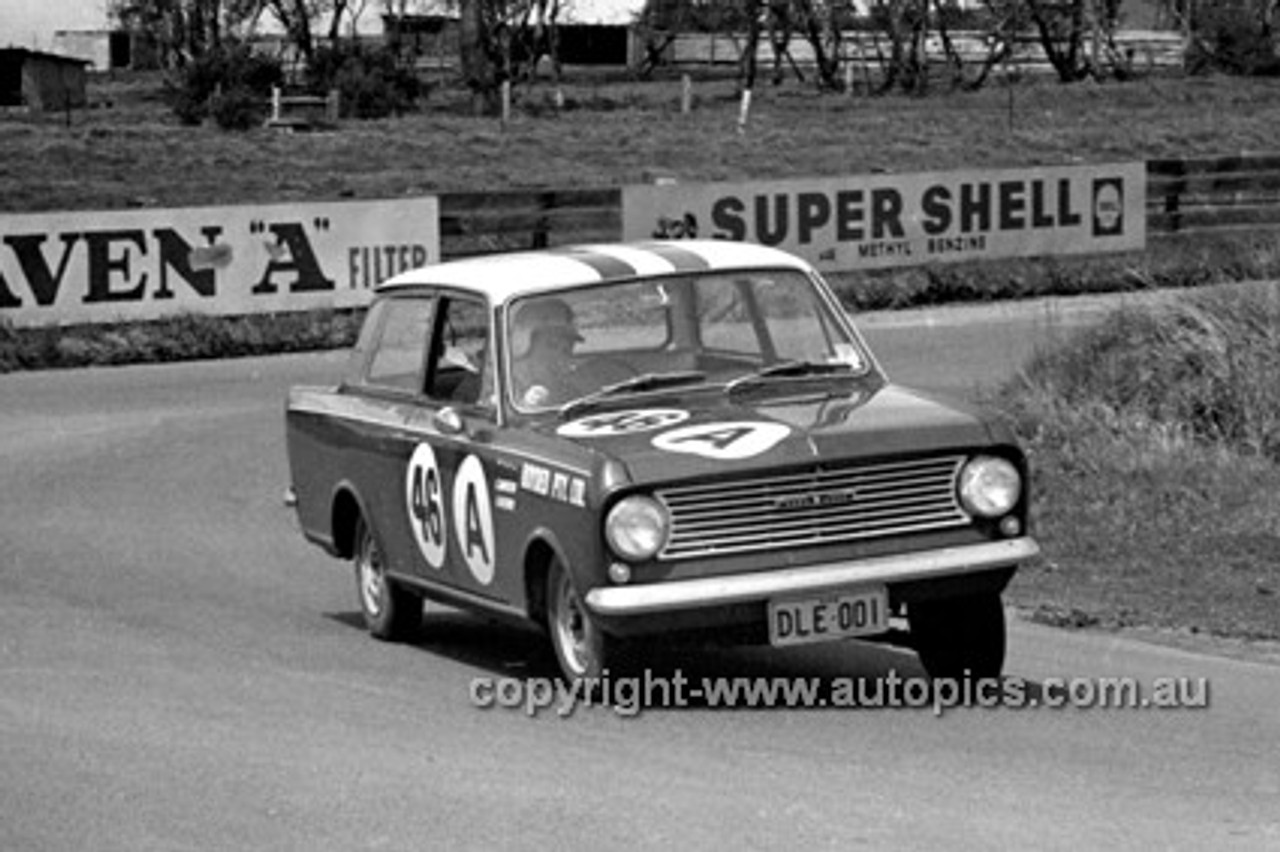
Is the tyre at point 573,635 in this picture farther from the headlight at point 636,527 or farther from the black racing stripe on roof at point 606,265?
the black racing stripe on roof at point 606,265

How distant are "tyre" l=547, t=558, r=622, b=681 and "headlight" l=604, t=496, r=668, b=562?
0.27 m

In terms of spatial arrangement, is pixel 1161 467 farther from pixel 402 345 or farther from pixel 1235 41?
pixel 1235 41

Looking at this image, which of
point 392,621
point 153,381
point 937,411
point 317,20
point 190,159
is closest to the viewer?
point 937,411

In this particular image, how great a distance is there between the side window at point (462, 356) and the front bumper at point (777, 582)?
1.48 metres

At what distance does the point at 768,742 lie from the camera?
8797mm

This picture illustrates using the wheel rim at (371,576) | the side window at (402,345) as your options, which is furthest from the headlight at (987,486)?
the wheel rim at (371,576)

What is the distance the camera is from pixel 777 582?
9.09 metres

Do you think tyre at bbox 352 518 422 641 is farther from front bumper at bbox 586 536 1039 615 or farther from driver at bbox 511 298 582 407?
front bumper at bbox 586 536 1039 615

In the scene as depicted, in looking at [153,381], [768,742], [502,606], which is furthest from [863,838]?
[153,381]

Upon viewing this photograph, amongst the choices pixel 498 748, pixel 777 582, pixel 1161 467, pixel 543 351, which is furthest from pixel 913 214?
pixel 498 748

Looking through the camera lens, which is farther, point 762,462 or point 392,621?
point 392,621

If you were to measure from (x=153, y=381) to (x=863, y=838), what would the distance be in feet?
57.3

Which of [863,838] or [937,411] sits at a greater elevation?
[937,411]

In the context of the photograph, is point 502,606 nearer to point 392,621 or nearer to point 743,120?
point 392,621
